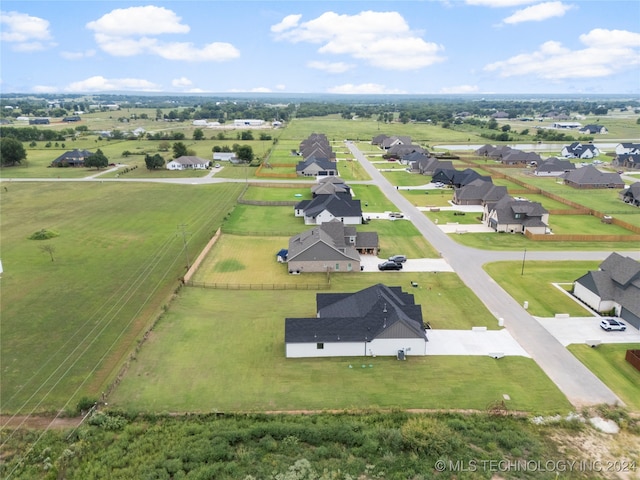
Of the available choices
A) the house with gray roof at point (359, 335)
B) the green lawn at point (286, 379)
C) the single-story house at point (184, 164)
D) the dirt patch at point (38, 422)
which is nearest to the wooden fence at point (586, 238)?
the green lawn at point (286, 379)

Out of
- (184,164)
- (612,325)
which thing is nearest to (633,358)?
(612,325)

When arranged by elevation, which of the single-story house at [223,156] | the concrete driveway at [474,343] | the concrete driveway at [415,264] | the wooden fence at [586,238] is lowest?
the concrete driveway at [474,343]

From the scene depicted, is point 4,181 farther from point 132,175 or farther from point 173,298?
point 173,298

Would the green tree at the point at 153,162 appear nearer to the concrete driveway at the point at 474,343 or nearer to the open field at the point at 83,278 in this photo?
the open field at the point at 83,278

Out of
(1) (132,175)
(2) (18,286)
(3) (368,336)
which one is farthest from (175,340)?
(1) (132,175)

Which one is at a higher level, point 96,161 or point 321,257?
point 96,161

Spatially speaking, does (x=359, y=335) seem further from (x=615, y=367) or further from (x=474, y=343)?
(x=615, y=367)

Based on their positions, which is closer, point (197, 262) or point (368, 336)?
point (368, 336)
